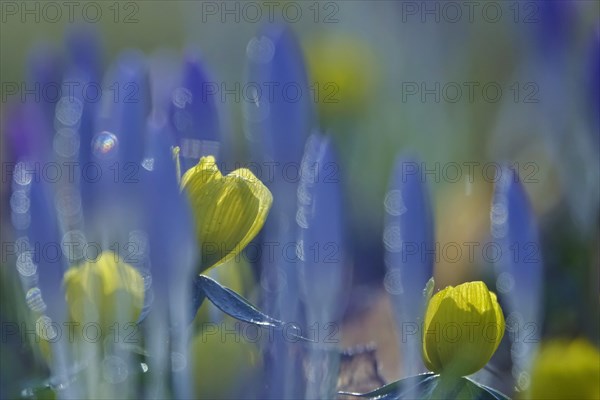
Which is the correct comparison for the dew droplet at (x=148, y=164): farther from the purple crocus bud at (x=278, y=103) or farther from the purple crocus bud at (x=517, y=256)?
the purple crocus bud at (x=517, y=256)

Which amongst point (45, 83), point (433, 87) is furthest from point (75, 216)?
point (433, 87)

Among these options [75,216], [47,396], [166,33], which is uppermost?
[166,33]

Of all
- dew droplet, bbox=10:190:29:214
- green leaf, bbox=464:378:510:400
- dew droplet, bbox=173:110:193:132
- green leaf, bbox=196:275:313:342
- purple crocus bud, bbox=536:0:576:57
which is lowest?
green leaf, bbox=464:378:510:400

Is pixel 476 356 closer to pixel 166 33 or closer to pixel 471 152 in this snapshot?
pixel 471 152

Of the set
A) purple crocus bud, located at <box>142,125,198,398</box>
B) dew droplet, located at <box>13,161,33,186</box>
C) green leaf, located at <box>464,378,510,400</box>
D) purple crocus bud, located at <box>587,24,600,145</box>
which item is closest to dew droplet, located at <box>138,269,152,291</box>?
purple crocus bud, located at <box>142,125,198,398</box>

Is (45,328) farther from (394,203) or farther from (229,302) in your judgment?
(394,203)

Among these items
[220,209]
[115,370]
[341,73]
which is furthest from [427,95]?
[115,370]

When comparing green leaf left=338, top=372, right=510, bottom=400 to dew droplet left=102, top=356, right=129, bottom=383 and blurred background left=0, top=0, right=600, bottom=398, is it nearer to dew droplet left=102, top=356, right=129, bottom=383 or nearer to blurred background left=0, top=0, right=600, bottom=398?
blurred background left=0, top=0, right=600, bottom=398
